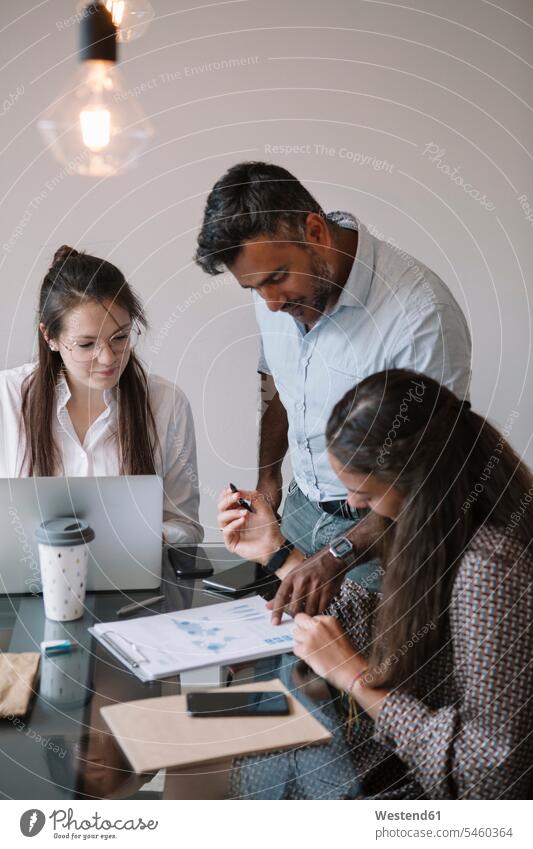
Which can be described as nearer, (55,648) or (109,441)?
(55,648)

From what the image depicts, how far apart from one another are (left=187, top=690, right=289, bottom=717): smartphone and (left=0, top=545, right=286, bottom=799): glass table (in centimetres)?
4

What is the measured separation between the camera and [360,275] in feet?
4.69

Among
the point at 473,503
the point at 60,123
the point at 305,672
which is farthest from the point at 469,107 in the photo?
the point at 305,672

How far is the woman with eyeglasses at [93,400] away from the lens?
1528 mm

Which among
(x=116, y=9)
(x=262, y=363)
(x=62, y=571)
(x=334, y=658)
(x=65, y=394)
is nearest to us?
(x=334, y=658)

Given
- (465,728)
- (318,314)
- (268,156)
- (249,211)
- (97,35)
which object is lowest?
(465,728)

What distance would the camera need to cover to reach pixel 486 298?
5.90 ft

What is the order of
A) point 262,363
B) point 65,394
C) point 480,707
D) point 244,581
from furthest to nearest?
point 262,363
point 65,394
point 244,581
point 480,707

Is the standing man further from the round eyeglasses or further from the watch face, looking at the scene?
the round eyeglasses

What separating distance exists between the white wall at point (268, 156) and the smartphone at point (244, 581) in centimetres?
47

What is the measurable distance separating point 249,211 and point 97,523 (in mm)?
508

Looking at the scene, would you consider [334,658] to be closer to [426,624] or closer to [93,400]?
[426,624]
